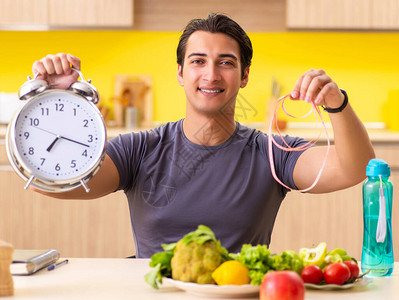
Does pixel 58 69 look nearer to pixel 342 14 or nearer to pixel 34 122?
pixel 34 122

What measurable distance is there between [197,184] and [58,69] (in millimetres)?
535

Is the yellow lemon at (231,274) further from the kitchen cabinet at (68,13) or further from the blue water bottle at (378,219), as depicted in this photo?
the kitchen cabinet at (68,13)

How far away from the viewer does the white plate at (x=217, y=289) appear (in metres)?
1.20

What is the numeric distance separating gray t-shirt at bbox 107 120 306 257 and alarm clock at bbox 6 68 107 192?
40 centimetres

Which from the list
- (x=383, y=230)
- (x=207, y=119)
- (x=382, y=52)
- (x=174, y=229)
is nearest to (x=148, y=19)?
(x=382, y=52)

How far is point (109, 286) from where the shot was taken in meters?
1.31

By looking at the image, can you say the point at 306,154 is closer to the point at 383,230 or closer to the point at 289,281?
the point at 383,230

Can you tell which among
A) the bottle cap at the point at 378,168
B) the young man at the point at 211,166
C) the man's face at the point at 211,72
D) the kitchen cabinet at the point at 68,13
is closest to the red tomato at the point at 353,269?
the bottle cap at the point at 378,168

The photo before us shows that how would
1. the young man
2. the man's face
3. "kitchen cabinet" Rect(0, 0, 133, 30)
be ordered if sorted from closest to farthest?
the young man
the man's face
"kitchen cabinet" Rect(0, 0, 133, 30)

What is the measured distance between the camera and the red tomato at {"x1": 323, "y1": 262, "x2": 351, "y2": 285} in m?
1.29

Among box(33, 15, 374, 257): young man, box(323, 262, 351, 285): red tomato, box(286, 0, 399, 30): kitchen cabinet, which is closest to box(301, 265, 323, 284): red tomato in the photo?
box(323, 262, 351, 285): red tomato

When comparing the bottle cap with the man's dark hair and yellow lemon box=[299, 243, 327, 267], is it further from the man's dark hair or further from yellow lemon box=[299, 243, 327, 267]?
the man's dark hair

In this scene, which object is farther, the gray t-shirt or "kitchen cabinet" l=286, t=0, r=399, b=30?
"kitchen cabinet" l=286, t=0, r=399, b=30

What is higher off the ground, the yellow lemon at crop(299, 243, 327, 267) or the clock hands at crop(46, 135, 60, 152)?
the clock hands at crop(46, 135, 60, 152)
